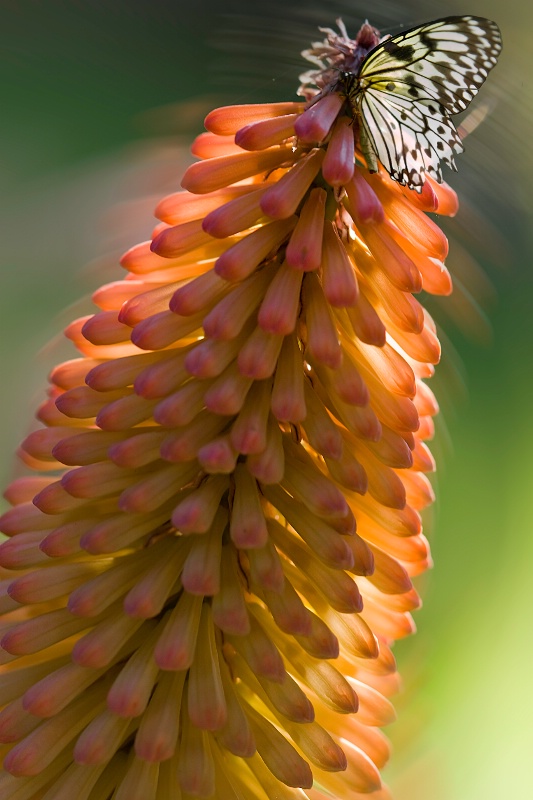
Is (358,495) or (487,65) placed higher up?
(487,65)

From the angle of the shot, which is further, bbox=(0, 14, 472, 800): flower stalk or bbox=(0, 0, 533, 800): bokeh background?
bbox=(0, 0, 533, 800): bokeh background

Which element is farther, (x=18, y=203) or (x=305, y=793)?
(x=18, y=203)

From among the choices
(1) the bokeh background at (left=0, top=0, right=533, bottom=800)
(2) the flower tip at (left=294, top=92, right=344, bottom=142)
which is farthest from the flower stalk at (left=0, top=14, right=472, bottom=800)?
(1) the bokeh background at (left=0, top=0, right=533, bottom=800)

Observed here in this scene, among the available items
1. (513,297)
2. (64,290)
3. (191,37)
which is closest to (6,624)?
(64,290)

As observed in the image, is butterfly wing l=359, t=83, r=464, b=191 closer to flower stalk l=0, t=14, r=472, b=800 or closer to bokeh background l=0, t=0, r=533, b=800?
flower stalk l=0, t=14, r=472, b=800

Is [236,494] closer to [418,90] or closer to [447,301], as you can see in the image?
[418,90]

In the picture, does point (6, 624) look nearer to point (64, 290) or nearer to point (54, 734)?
point (54, 734)

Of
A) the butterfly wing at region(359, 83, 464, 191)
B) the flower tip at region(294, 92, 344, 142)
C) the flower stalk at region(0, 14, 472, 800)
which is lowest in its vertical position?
the flower stalk at region(0, 14, 472, 800)

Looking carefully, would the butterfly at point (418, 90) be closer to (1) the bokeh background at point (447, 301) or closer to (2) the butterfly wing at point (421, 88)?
(2) the butterfly wing at point (421, 88)

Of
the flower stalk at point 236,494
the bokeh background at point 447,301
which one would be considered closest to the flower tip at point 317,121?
the flower stalk at point 236,494
